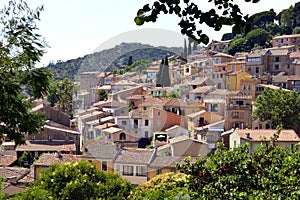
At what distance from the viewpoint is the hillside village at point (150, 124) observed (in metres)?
18.1

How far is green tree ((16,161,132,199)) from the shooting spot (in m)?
13.1

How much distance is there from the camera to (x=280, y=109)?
22844mm

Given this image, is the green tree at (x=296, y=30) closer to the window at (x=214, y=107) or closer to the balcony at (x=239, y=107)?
the balcony at (x=239, y=107)

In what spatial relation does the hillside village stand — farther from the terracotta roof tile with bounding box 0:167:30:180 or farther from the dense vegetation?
the dense vegetation

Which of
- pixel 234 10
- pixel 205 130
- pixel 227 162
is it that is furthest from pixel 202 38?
pixel 205 130

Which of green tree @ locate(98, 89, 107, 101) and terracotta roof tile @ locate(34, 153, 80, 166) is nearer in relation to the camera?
terracotta roof tile @ locate(34, 153, 80, 166)

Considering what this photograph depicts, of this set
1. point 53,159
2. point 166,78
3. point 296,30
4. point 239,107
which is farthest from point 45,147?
point 296,30

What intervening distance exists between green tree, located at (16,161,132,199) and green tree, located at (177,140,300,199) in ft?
25.3

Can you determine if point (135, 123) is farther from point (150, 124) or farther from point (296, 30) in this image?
point (296, 30)

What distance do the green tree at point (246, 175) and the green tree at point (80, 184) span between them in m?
7.70

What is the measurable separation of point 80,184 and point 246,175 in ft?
28.5

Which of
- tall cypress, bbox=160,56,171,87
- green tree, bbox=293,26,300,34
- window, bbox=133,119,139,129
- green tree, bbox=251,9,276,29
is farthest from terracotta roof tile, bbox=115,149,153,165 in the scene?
green tree, bbox=251,9,276,29

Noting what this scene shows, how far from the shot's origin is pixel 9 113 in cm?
414

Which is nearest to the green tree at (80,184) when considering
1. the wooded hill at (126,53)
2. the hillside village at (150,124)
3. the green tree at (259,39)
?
the hillside village at (150,124)
